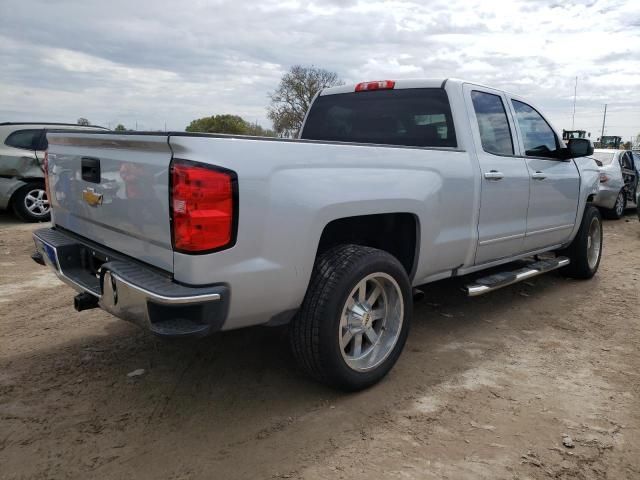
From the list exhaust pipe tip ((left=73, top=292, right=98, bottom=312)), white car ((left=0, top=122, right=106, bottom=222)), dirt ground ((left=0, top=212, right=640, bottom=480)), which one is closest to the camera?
dirt ground ((left=0, top=212, right=640, bottom=480))

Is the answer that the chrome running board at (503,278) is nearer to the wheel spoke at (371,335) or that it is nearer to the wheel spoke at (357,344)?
the wheel spoke at (371,335)

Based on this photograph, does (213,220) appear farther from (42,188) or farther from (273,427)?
(42,188)

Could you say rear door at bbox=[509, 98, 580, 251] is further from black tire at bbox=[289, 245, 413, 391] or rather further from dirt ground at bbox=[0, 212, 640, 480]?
black tire at bbox=[289, 245, 413, 391]

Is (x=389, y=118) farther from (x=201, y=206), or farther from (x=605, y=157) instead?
(x=605, y=157)

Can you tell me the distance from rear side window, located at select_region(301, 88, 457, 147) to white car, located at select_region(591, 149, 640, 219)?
8167 mm

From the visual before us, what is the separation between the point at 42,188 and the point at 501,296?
25.6 ft

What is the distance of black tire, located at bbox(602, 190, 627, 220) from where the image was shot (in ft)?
37.6

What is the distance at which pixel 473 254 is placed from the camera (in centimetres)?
402

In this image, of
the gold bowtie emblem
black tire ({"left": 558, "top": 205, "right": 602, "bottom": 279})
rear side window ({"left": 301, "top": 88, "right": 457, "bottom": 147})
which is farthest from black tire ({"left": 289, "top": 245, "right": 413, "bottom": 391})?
black tire ({"left": 558, "top": 205, "right": 602, "bottom": 279})

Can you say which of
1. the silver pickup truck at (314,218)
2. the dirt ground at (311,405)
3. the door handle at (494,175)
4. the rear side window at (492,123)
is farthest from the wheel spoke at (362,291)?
the rear side window at (492,123)

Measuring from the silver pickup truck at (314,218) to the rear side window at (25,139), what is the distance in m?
Answer: 6.46

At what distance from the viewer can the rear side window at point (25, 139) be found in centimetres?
911

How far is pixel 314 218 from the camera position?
9.01 feet

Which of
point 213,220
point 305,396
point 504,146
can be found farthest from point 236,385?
point 504,146
